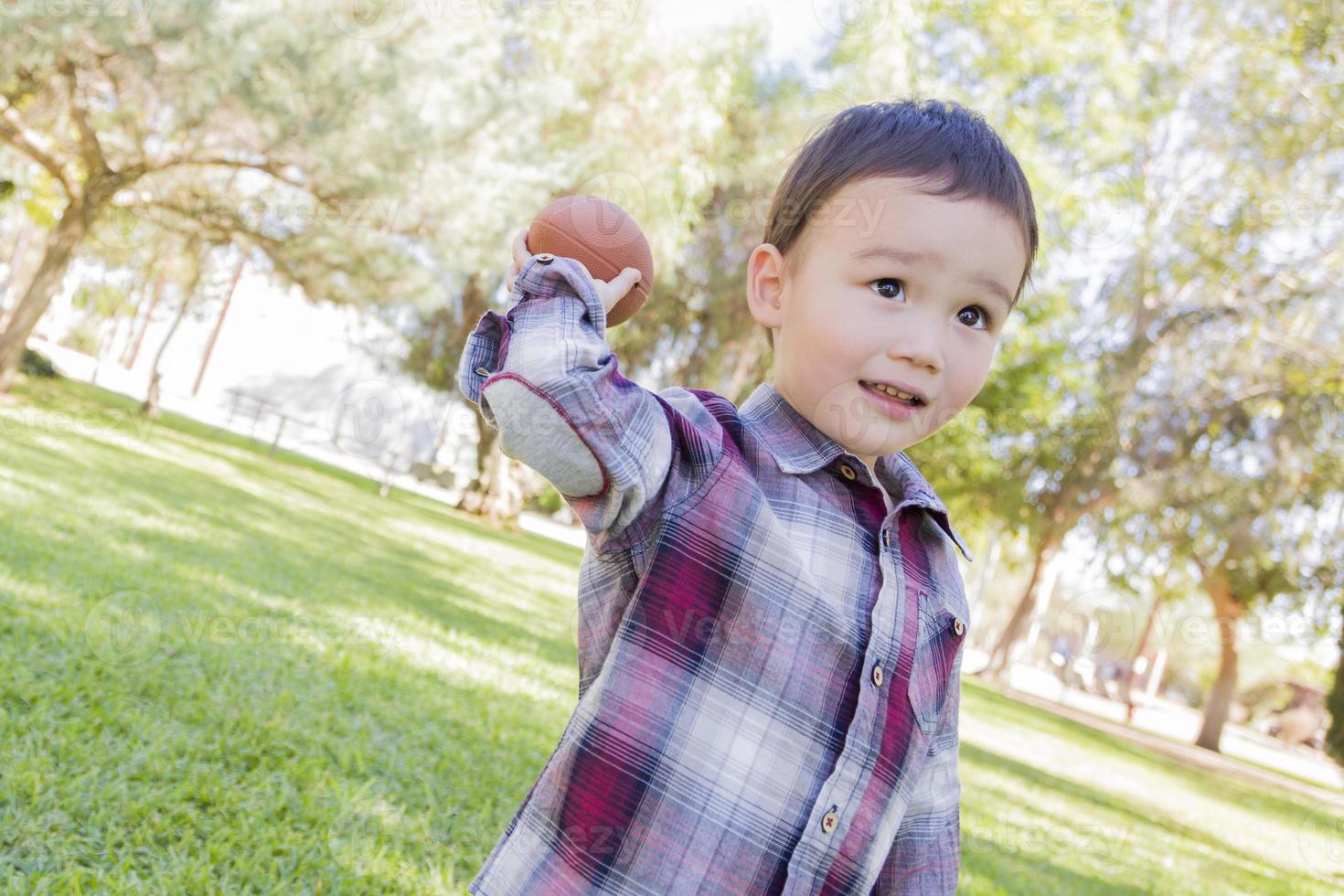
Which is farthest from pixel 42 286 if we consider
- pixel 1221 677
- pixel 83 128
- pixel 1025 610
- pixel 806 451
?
pixel 1221 677

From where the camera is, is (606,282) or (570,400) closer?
(570,400)

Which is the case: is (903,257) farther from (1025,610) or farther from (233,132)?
(1025,610)

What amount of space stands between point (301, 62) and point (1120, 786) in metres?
11.6

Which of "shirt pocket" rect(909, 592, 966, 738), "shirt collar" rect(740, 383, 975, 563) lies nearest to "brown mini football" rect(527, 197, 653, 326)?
"shirt collar" rect(740, 383, 975, 563)

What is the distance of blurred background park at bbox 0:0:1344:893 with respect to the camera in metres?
3.36

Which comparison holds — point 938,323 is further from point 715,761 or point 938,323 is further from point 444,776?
point 444,776

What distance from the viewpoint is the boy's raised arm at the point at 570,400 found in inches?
45.9

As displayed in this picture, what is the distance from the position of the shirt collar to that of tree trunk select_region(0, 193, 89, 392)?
1520 cm

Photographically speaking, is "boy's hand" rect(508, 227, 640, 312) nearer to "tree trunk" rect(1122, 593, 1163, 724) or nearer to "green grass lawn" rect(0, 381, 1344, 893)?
"green grass lawn" rect(0, 381, 1344, 893)

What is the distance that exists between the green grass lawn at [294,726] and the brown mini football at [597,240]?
5.93 feet

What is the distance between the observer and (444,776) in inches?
141

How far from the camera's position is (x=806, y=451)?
1.52m

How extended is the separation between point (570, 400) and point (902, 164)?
0.69m

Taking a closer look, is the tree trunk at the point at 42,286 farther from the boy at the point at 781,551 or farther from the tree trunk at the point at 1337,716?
the tree trunk at the point at 1337,716
